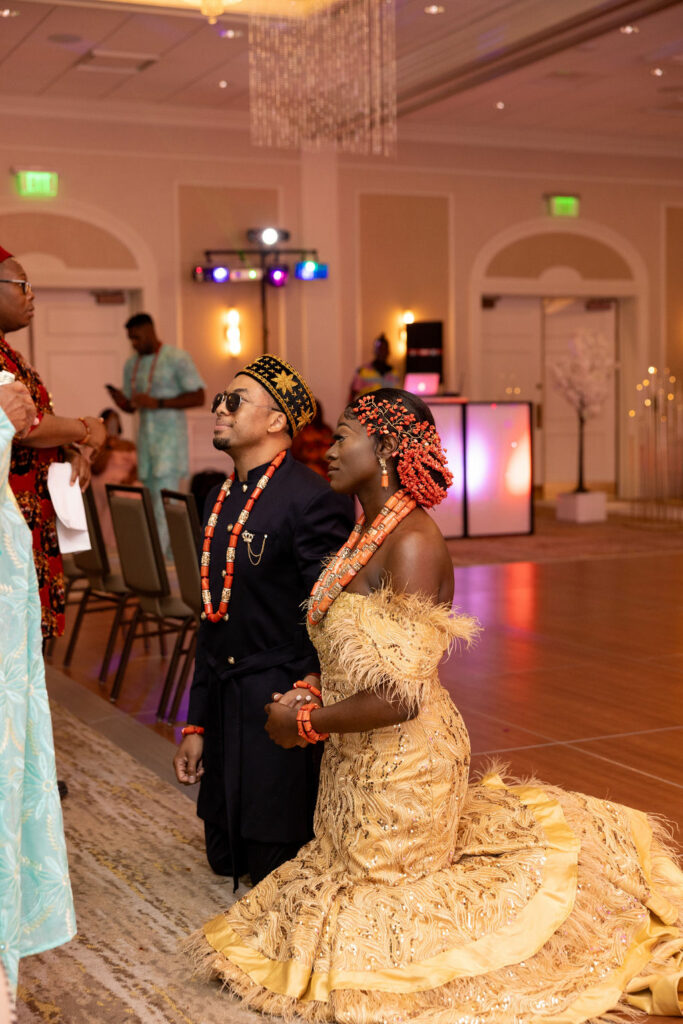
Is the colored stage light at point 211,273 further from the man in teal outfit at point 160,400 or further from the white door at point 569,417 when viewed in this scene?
the white door at point 569,417

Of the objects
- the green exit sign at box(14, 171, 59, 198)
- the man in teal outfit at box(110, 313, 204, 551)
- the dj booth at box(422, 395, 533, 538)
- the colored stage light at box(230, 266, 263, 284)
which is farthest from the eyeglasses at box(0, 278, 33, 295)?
the colored stage light at box(230, 266, 263, 284)

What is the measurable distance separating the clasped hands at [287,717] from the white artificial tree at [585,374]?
10.0 meters

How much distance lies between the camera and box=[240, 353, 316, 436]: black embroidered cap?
130 inches

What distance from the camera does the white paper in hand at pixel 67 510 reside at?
390 cm

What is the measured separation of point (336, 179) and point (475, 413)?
3362mm

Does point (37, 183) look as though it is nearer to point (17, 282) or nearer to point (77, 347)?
Answer: point (77, 347)

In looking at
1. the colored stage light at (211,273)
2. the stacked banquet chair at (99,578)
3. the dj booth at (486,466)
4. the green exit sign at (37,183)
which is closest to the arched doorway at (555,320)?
the dj booth at (486,466)

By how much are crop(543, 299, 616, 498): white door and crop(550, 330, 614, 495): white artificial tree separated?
2.11 metres

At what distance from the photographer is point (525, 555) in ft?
33.4

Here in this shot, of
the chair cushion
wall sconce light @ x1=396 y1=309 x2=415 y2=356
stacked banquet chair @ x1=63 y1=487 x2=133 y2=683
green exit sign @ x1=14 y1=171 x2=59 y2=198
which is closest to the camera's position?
the chair cushion

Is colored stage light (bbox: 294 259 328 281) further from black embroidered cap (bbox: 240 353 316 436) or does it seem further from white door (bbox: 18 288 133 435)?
black embroidered cap (bbox: 240 353 316 436)

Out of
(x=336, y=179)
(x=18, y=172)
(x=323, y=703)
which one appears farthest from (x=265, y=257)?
(x=323, y=703)

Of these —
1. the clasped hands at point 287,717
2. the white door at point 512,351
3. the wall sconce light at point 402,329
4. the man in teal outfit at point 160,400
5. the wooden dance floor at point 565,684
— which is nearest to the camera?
the clasped hands at point 287,717

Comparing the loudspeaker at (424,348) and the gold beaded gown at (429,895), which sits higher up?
the loudspeaker at (424,348)
